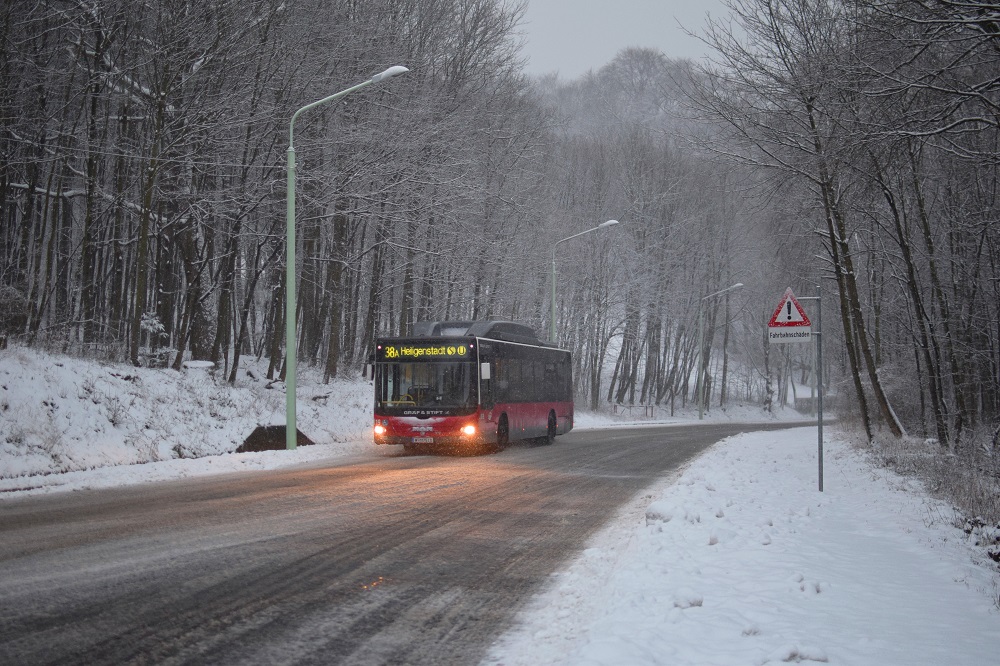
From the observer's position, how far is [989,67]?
37.8 feet

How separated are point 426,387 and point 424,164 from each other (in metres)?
8.22

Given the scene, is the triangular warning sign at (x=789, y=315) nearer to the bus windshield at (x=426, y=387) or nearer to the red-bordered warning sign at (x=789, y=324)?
the red-bordered warning sign at (x=789, y=324)

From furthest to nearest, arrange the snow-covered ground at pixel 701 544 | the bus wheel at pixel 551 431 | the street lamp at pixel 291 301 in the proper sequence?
1. the bus wheel at pixel 551 431
2. the street lamp at pixel 291 301
3. the snow-covered ground at pixel 701 544

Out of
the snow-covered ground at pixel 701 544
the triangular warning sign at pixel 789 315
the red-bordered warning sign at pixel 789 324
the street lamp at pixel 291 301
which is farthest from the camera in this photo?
the street lamp at pixel 291 301

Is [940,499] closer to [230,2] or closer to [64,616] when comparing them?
[64,616]

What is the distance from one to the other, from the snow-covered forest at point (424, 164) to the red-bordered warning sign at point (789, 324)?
224cm

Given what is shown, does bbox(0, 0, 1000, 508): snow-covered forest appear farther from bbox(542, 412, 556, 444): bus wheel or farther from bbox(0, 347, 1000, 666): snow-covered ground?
bbox(542, 412, 556, 444): bus wheel

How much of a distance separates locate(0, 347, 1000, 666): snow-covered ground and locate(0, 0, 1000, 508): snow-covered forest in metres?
2.87

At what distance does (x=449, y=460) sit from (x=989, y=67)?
41.2 ft

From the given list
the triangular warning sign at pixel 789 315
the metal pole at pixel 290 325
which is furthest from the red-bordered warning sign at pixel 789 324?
the metal pole at pixel 290 325

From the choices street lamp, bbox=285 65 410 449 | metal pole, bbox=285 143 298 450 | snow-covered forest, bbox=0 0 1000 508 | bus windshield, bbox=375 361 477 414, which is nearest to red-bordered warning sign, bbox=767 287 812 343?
snow-covered forest, bbox=0 0 1000 508

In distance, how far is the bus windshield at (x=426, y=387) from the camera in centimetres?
2008

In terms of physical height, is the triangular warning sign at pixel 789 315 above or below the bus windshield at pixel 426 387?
above

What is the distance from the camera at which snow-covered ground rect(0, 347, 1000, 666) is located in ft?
16.6
